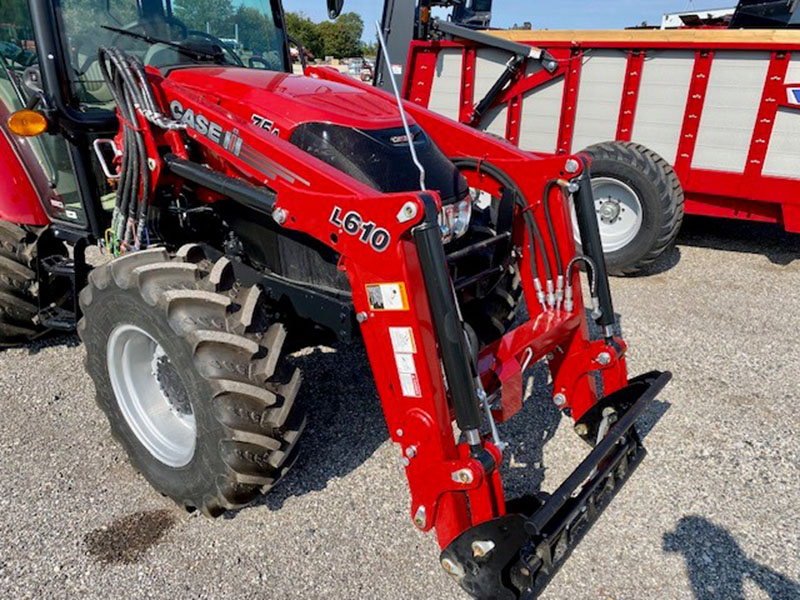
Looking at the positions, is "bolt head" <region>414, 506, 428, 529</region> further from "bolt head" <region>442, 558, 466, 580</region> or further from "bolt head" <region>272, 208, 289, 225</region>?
"bolt head" <region>272, 208, 289, 225</region>

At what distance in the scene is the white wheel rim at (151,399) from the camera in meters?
2.59

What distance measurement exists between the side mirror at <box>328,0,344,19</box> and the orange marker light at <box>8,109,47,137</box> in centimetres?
146

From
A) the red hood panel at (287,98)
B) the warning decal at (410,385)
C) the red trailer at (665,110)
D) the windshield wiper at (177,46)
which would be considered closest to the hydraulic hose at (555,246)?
the red hood panel at (287,98)

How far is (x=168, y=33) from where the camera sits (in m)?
3.08

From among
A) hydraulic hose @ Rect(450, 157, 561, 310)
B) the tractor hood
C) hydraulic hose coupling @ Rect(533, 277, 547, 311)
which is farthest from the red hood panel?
hydraulic hose coupling @ Rect(533, 277, 547, 311)

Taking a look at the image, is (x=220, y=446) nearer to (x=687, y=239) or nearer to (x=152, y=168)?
(x=152, y=168)

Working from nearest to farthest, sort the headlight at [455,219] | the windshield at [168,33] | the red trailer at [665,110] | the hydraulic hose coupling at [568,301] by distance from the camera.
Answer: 1. the headlight at [455,219]
2. the hydraulic hose coupling at [568,301]
3. the windshield at [168,33]
4. the red trailer at [665,110]

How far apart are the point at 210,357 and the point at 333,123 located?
1007 mm

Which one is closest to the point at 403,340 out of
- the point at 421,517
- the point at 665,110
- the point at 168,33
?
the point at 421,517

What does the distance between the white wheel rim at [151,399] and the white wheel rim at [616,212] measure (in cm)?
379

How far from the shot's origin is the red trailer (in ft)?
16.0

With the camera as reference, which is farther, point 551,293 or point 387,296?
point 551,293

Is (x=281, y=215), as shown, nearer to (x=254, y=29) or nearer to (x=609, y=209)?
(x=254, y=29)

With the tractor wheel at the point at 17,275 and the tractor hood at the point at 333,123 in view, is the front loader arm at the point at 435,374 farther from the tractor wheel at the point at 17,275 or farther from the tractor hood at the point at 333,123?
the tractor wheel at the point at 17,275
